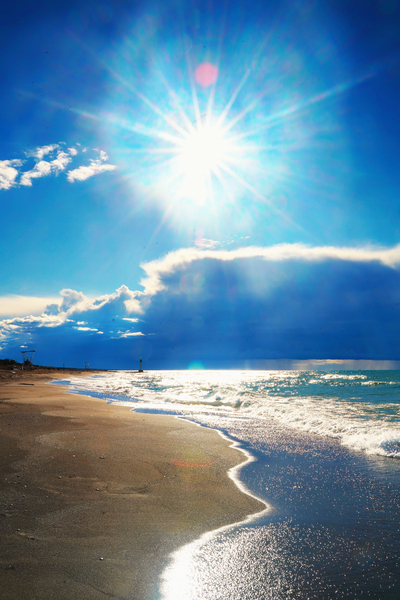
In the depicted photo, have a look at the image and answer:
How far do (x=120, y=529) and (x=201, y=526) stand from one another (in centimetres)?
106

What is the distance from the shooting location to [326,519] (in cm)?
474

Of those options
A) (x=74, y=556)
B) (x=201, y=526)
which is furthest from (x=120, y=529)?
(x=201, y=526)

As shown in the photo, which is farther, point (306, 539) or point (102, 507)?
point (102, 507)

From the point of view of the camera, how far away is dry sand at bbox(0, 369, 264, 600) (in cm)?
328

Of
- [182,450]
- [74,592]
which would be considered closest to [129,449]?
[182,450]

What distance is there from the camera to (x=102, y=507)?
16.2ft

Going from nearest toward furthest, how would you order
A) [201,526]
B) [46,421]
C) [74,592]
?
[74,592]
[201,526]
[46,421]

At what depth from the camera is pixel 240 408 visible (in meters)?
20.7

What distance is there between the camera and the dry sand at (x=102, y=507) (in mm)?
3275

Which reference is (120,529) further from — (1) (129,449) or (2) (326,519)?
(1) (129,449)

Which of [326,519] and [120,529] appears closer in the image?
[120,529]

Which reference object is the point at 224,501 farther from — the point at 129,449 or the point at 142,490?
the point at 129,449

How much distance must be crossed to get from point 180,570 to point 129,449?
5.30 meters

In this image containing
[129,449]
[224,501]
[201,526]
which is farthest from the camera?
[129,449]
